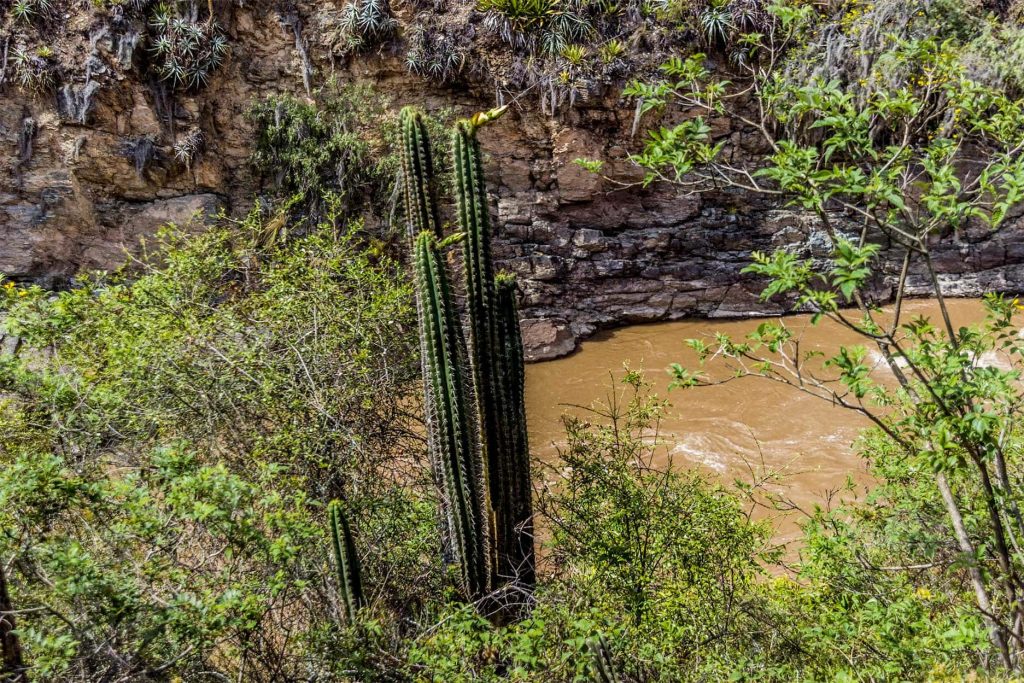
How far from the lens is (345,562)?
383 centimetres

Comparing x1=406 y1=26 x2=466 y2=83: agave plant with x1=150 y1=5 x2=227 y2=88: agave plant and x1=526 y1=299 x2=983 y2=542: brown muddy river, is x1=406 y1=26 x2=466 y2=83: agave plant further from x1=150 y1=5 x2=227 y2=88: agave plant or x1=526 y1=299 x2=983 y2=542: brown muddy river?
x1=526 y1=299 x2=983 y2=542: brown muddy river

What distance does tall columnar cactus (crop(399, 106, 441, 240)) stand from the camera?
4422 millimetres

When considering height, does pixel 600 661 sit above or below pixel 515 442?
below

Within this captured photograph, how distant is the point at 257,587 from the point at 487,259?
2.33 meters

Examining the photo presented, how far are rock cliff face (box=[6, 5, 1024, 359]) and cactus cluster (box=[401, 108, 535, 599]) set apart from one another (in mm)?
6907

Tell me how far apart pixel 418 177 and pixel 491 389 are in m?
1.62

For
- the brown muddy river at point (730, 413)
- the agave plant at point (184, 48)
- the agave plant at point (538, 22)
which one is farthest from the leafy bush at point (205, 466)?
the agave plant at point (538, 22)

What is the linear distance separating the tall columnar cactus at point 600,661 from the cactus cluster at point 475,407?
100cm

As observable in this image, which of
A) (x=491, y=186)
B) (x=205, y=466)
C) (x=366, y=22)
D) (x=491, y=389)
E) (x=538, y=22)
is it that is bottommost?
(x=491, y=389)

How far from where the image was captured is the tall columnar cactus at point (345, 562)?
3779 mm

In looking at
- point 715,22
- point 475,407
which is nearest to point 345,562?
point 475,407

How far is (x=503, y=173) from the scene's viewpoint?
38.7ft

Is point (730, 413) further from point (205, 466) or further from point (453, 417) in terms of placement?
point (205, 466)

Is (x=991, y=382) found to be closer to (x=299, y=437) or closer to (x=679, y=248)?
(x=299, y=437)
